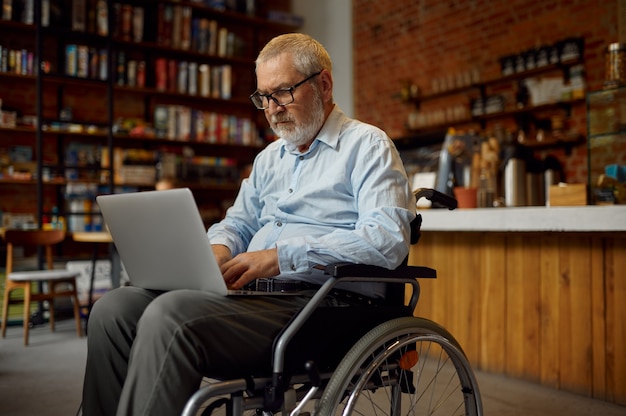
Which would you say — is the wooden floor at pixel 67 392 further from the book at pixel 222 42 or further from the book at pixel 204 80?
the book at pixel 222 42

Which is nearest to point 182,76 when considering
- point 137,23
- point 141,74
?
point 141,74

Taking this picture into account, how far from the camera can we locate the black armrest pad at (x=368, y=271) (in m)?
1.22

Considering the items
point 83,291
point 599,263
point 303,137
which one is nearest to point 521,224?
point 599,263

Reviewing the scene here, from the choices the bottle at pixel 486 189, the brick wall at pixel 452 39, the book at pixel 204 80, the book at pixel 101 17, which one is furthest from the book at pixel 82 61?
the bottle at pixel 486 189

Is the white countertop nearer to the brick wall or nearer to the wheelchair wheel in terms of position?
the wheelchair wheel

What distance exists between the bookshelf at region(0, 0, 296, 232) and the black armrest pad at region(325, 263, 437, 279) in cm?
386

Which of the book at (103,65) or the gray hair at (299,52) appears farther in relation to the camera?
the book at (103,65)

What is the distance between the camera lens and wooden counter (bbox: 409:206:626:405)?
2.42m

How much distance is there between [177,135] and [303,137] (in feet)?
13.4

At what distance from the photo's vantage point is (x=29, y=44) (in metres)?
5.07

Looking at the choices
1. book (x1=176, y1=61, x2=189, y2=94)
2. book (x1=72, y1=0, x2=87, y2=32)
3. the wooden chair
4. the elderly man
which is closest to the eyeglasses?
the elderly man

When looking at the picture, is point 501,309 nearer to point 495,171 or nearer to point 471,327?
point 471,327

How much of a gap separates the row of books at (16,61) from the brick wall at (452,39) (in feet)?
10.8

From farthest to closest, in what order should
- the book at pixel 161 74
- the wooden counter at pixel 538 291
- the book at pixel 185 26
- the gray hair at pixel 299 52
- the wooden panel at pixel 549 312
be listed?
the book at pixel 185 26
the book at pixel 161 74
the wooden panel at pixel 549 312
the wooden counter at pixel 538 291
the gray hair at pixel 299 52
